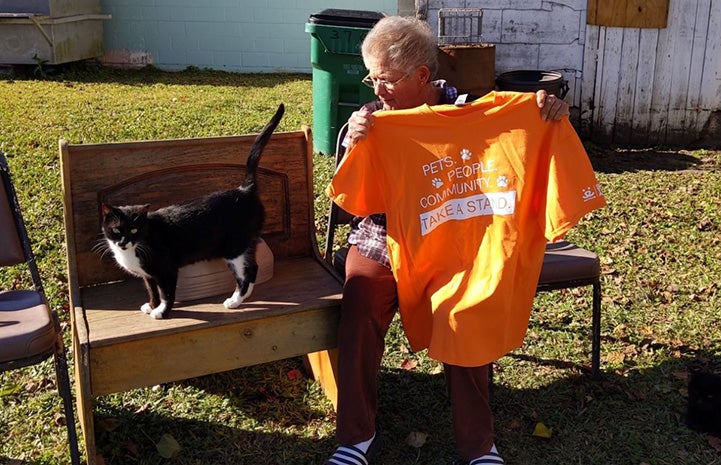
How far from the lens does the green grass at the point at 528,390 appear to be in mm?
3182

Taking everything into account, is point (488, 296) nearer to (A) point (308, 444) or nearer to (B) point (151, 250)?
(A) point (308, 444)

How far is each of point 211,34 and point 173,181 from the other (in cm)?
899

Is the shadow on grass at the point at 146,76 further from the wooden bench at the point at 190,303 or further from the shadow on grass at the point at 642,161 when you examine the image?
the wooden bench at the point at 190,303

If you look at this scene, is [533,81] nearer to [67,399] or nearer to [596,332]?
[596,332]

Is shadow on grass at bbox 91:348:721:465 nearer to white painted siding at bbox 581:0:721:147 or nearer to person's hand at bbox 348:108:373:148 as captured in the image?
person's hand at bbox 348:108:373:148

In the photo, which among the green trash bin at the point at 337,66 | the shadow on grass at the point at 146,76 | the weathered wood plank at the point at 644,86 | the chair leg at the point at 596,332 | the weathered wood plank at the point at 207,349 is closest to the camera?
the weathered wood plank at the point at 207,349

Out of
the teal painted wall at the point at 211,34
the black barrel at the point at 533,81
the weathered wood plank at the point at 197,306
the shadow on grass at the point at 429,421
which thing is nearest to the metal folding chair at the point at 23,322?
the weathered wood plank at the point at 197,306

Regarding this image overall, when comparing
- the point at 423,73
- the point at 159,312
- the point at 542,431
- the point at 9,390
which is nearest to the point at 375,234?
the point at 423,73

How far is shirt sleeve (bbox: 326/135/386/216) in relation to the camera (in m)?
2.92

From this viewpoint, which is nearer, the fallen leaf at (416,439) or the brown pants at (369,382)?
the brown pants at (369,382)

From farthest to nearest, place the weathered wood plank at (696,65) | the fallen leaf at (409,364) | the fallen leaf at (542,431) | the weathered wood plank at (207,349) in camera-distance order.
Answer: the weathered wood plank at (696,65), the fallen leaf at (409,364), the fallen leaf at (542,431), the weathered wood plank at (207,349)

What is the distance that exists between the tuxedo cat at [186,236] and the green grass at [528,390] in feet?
2.09

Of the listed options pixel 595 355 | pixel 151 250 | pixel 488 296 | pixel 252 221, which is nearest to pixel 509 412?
pixel 595 355

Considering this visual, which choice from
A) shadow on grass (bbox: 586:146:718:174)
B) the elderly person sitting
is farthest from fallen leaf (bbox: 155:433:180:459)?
shadow on grass (bbox: 586:146:718:174)
